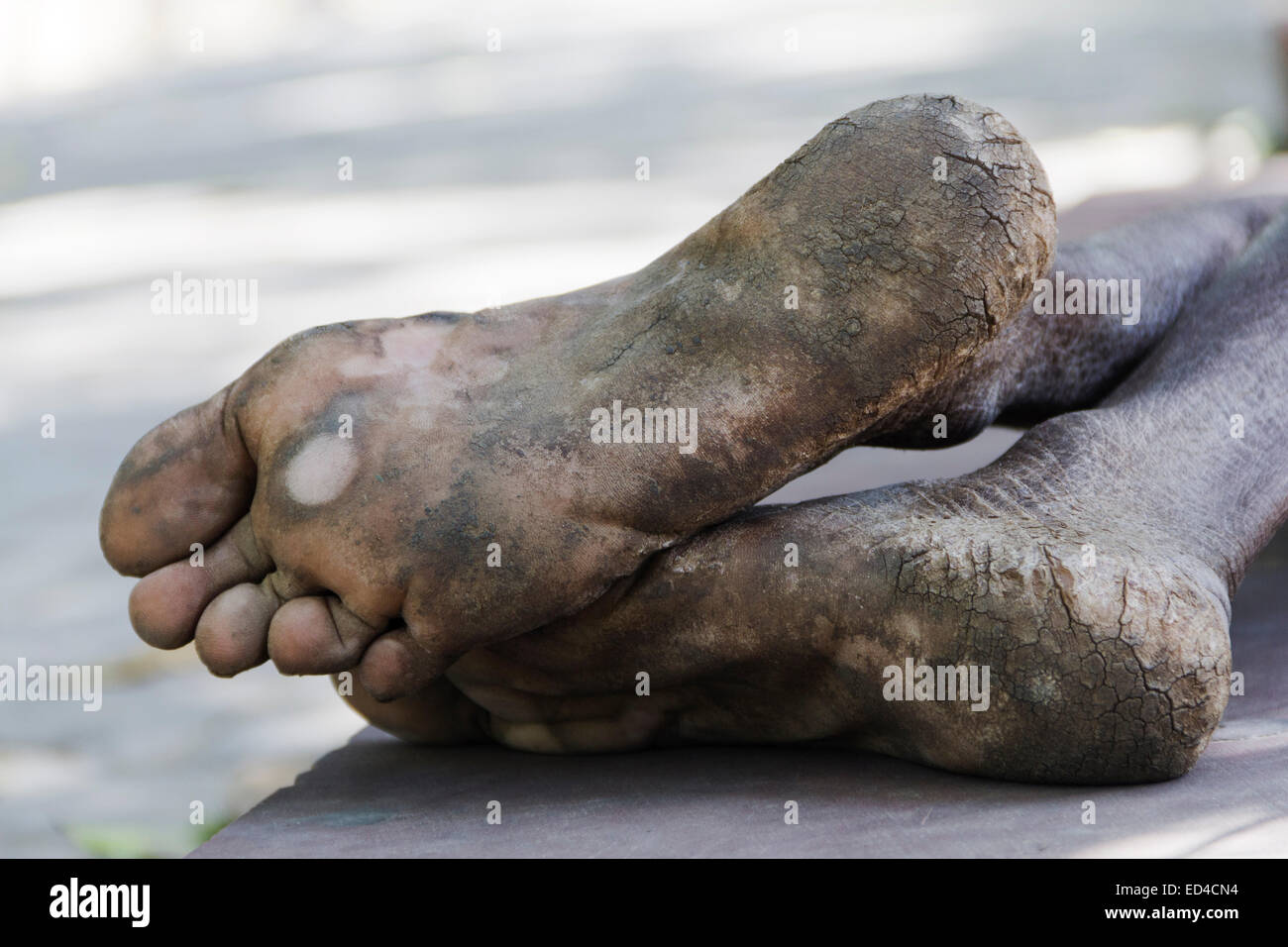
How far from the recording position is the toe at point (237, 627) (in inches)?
42.2

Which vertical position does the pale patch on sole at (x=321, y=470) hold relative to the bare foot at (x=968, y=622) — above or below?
above

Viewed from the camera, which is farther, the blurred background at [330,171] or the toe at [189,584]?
the blurred background at [330,171]

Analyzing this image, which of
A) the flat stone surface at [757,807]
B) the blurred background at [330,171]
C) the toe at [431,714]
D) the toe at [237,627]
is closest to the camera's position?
the flat stone surface at [757,807]

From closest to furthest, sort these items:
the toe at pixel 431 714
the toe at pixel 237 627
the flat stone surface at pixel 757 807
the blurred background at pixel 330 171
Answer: the flat stone surface at pixel 757 807
the toe at pixel 237 627
the toe at pixel 431 714
the blurred background at pixel 330 171

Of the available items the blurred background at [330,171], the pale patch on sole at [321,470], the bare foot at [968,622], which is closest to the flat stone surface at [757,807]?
the bare foot at [968,622]

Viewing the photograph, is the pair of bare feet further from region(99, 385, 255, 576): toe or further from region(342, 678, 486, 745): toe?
region(342, 678, 486, 745): toe

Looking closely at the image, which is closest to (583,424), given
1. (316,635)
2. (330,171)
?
(316,635)

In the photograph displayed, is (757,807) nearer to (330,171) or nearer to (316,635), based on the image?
(316,635)

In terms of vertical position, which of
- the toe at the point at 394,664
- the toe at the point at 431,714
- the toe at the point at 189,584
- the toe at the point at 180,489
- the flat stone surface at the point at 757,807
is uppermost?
the toe at the point at 180,489

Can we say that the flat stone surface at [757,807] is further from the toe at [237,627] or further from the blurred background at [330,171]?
the blurred background at [330,171]

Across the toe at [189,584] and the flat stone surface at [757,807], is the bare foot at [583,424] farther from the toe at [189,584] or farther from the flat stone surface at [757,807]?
the flat stone surface at [757,807]

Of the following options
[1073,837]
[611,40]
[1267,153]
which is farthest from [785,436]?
[611,40]

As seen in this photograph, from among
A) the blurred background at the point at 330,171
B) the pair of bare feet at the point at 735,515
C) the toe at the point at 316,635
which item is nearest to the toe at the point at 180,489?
the pair of bare feet at the point at 735,515

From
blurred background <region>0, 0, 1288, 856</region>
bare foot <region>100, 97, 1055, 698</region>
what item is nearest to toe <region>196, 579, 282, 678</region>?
bare foot <region>100, 97, 1055, 698</region>
